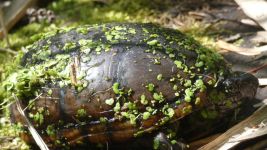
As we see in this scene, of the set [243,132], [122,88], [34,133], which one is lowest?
[243,132]

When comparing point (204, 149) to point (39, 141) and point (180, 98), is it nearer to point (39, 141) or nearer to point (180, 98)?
point (180, 98)

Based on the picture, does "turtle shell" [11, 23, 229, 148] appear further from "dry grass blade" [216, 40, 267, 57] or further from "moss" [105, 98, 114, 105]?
"dry grass blade" [216, 40, 267, 57]

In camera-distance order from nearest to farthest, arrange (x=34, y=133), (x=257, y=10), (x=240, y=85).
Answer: (x=34, y=133)
(x=240, y=85)
(x=257, y=10)

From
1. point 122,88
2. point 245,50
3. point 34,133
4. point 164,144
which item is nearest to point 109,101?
point 122,88

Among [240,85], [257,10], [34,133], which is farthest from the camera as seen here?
[257,10]

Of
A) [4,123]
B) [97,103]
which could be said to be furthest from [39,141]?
[4,123]

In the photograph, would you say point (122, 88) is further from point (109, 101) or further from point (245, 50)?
point (245, 50)

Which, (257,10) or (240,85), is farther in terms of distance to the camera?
(257,10)

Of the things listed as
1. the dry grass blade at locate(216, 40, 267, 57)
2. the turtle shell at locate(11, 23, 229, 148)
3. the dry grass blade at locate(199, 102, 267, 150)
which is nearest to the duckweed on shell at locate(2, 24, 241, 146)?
the turtle shell at locate(11, 23, 229, 148)
